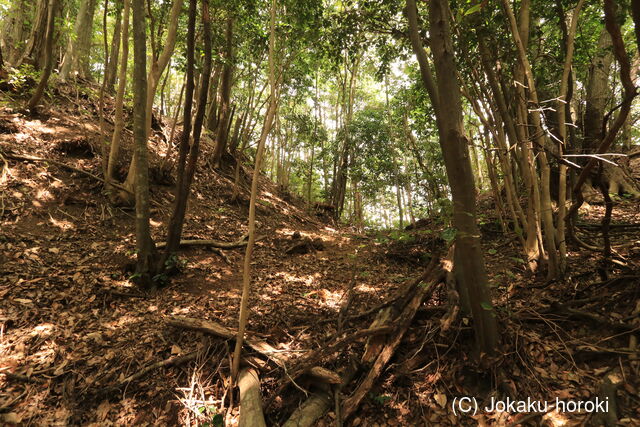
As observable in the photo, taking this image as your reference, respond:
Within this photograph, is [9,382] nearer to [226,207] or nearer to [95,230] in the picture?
[95,230]

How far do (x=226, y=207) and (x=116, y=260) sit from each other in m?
4.13

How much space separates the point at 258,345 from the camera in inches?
146

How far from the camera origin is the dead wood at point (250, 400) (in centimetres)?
296

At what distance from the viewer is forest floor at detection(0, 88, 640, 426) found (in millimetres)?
2879

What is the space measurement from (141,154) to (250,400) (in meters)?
3.98

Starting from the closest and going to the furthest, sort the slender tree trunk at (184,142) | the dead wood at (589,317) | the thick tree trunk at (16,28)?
the dead wood at (589,317), the slender tree trunk at (184,142), the thick tree trunk at (16,28)

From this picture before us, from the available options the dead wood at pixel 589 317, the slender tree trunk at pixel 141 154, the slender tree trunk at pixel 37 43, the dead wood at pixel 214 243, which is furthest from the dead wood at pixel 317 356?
the slender tree trunk at pixel 37 43

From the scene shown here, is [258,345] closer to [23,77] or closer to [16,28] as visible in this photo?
[23,77]

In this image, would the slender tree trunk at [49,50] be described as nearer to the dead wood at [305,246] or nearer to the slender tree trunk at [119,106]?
the slender tree trunk at [119,106]

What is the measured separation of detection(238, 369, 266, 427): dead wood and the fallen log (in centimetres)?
26

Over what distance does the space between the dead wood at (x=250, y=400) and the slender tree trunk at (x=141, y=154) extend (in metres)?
2.66

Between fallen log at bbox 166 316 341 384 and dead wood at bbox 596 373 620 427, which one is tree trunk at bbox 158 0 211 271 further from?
dead wood at bbox 596 373 620 427

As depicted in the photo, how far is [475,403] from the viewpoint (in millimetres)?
2801

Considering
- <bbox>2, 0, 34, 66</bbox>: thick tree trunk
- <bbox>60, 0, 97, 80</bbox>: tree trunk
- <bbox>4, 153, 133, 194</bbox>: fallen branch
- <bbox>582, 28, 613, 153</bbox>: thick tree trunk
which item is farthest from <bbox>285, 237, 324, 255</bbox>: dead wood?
<bbox>2, 0, 34, 66</bbox>: thick tree trunk
